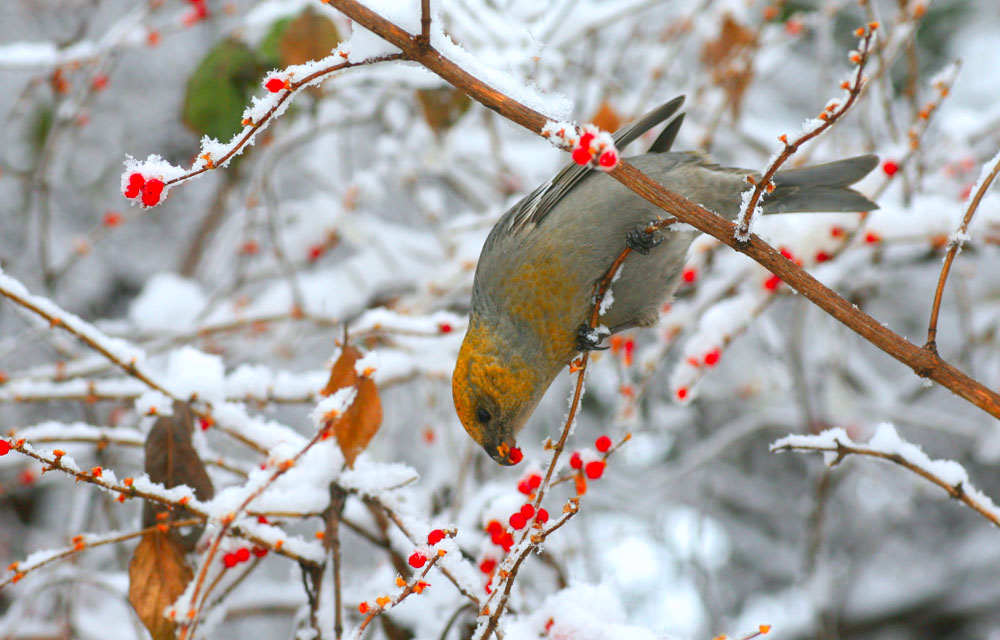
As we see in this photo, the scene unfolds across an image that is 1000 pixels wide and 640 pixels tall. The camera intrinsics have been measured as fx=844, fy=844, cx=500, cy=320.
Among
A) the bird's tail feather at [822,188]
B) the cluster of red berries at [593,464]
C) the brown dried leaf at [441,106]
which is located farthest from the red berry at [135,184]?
the brown dried leaf at [441,106]

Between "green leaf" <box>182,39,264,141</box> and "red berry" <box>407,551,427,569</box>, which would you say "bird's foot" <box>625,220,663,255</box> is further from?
"green leaf" <box>182,39,264,141</box>

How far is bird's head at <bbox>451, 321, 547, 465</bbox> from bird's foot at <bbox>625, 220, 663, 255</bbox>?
53cm

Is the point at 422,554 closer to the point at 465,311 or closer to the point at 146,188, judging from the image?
the point at 146,188

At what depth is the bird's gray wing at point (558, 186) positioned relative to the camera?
2984 millimetres

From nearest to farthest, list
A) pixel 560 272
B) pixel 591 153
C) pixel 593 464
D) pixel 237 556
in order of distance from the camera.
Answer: pixel 591 153
pixel 593 464
pixel 237 556
pixel 560 272

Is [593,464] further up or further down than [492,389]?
further down

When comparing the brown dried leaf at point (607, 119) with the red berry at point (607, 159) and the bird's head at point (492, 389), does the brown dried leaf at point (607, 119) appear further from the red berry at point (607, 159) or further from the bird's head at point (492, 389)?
the red berry at point (607, 159)

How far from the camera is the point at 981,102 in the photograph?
20.8ft

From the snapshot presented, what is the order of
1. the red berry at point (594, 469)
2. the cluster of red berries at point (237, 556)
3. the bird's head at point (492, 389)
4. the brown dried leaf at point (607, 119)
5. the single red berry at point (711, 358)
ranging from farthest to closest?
the brown dried leaf at point (607, 119) < the bird's head at point (492, 389) < the single red berry at point (711, 358) < the cluster of red berries at point (237, 556) < the red berry at point (594, 469)

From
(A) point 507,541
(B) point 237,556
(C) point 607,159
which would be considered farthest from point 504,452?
(C) point 607,159

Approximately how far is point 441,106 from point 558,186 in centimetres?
119

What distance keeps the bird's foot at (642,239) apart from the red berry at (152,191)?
1.59 m

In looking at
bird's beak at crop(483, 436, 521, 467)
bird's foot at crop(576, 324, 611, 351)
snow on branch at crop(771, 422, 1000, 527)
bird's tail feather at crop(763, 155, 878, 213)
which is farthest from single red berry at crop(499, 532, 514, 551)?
bird's tail feather at crop(763, 155, 878, 213)

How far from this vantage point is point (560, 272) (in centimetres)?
288
